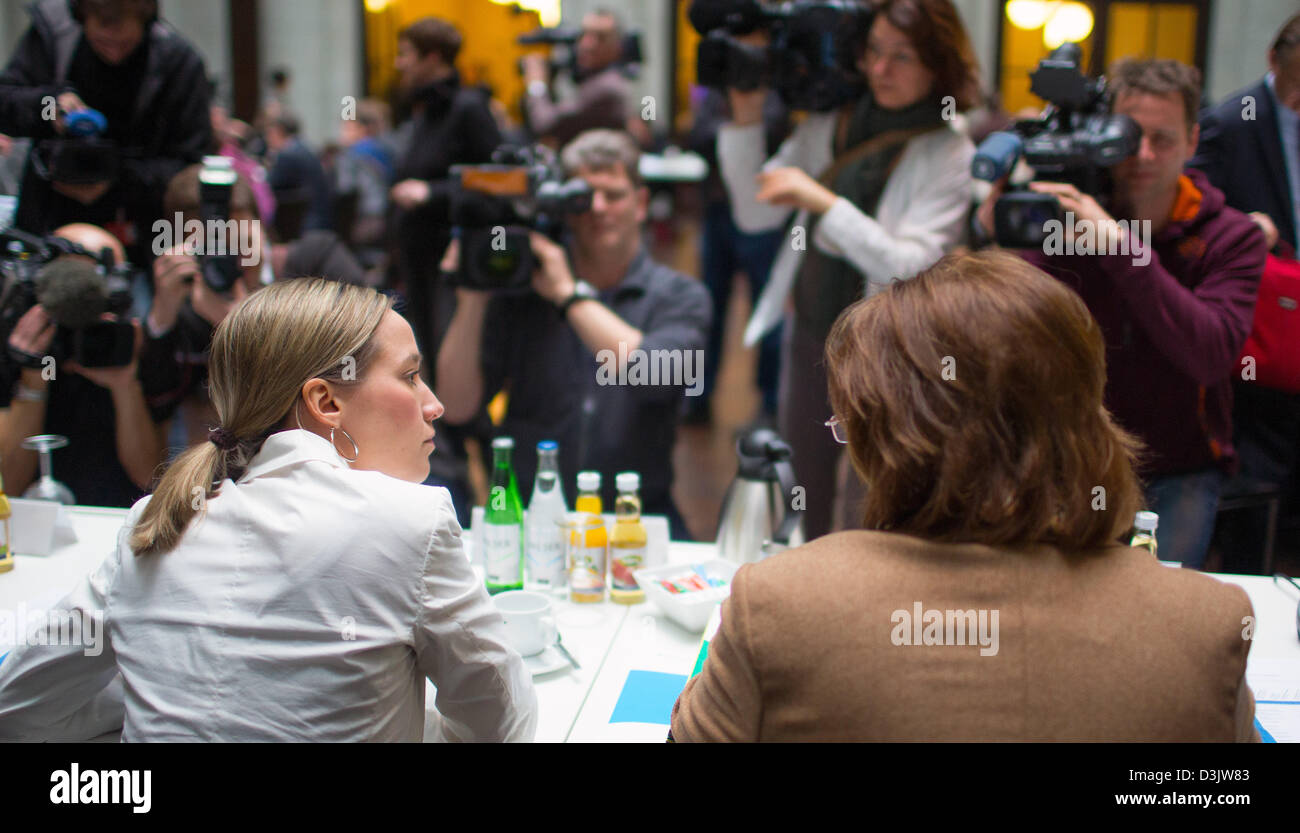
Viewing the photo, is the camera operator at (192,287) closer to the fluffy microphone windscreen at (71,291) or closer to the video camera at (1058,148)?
the fluffy microphone windscreen at (71,291)

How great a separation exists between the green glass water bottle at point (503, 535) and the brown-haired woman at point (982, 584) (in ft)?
2.58

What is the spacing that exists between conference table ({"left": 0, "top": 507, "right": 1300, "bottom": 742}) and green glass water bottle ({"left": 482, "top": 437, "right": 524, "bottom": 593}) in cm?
10

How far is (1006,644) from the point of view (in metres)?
0.90

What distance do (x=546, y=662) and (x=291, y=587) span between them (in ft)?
1.68

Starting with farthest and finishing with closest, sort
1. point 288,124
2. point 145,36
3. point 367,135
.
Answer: point 367,135 < point 288,124 < point 145,36

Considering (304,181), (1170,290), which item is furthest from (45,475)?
(304,181)

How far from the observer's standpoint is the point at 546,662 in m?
1.49

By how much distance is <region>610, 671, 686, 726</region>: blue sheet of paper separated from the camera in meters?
1.36

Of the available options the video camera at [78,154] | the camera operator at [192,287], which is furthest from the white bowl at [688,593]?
the video camera at [78,154]

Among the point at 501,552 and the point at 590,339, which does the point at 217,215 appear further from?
the point at 501,552

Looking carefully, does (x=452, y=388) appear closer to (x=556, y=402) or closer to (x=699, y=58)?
(x=556, y=402)

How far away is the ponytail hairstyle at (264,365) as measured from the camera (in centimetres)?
120

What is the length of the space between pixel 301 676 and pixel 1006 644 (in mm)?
711
